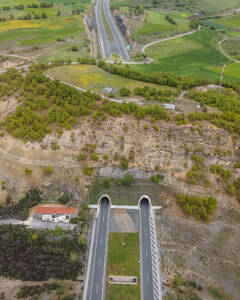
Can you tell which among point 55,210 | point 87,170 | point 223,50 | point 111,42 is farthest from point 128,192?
point 223,50

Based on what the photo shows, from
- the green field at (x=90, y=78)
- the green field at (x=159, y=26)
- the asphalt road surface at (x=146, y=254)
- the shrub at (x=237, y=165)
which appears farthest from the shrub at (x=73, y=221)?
the green field at (x=159, y=26)

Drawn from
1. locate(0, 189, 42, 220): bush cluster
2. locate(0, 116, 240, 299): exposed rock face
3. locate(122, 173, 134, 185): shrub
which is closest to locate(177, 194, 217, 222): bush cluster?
locate(0, 116, 240, 299): exposed rock face

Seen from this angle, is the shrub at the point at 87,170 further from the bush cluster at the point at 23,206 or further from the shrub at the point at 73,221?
the bush cluster at the point at 23,206

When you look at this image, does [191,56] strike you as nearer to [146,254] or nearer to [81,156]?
[81,156]

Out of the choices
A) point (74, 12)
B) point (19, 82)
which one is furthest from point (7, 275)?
point (74, 12)

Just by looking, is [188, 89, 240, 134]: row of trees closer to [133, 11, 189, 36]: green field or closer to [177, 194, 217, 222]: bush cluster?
[177, 194, 217, 222]: bush cluster

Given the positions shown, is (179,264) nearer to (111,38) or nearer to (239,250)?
(239,250)

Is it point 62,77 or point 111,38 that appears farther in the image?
point 111,38
